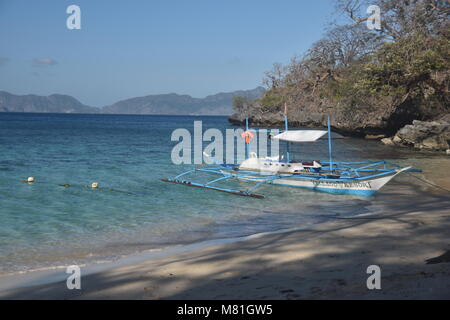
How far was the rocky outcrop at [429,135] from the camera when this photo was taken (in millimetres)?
29766

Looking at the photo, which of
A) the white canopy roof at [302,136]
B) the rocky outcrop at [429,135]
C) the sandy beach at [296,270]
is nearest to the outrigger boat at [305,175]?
the white canopy roof at [302,136]

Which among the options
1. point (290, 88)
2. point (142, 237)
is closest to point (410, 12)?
point (290, 88)

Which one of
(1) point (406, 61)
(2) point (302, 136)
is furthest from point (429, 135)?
(2) point (302, 136)

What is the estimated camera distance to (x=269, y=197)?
51.2 ft

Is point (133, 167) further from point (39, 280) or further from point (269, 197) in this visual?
point (39, 280)

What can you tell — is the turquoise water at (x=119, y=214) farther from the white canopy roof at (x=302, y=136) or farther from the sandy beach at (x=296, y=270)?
the white canopy roof at (x=302, y=136)

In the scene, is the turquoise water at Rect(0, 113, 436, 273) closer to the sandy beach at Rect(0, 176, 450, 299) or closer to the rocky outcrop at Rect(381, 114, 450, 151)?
the sandy beach at Rect(0, 176, 450, 299)

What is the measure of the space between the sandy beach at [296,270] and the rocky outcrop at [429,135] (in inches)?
920

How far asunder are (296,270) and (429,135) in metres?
28.6

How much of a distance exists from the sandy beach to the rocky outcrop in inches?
920

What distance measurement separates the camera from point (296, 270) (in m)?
6.43
